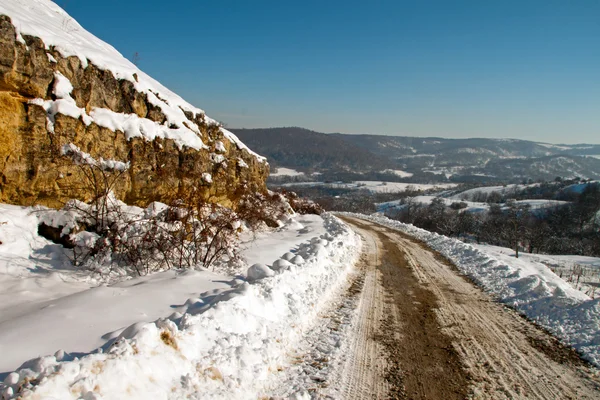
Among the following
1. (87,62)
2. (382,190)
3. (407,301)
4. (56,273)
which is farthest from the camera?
(382,190)

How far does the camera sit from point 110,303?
17.8ft

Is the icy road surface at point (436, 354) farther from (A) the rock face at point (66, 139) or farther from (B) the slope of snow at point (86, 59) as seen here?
(B) the slope of snow at point (86, 59)

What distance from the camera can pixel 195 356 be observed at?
13.9ft

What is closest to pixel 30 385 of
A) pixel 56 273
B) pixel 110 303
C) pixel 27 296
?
pixel 110 303

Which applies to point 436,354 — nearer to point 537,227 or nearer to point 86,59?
point 86,59

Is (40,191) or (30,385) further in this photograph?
(40,191)

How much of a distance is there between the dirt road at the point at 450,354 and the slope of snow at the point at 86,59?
10033 millimetres

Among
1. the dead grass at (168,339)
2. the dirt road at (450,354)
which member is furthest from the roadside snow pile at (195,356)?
the dirt road at (450,354)

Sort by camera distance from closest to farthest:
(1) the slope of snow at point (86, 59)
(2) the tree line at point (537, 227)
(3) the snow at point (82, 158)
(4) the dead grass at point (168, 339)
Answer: (4) the dead grass at point (168, 339)
(1) the slope of snow at point (86, 59)
(3) the snow at point (82, 158)
(2) the tree line at point (537, 227)

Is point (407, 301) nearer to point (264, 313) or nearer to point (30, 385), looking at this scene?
point (264, 313)

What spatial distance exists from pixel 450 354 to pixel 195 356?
4.23 meters

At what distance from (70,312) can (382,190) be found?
198m

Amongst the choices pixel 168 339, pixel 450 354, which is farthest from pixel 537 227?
pixel 168 339

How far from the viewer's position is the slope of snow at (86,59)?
9.85 m
